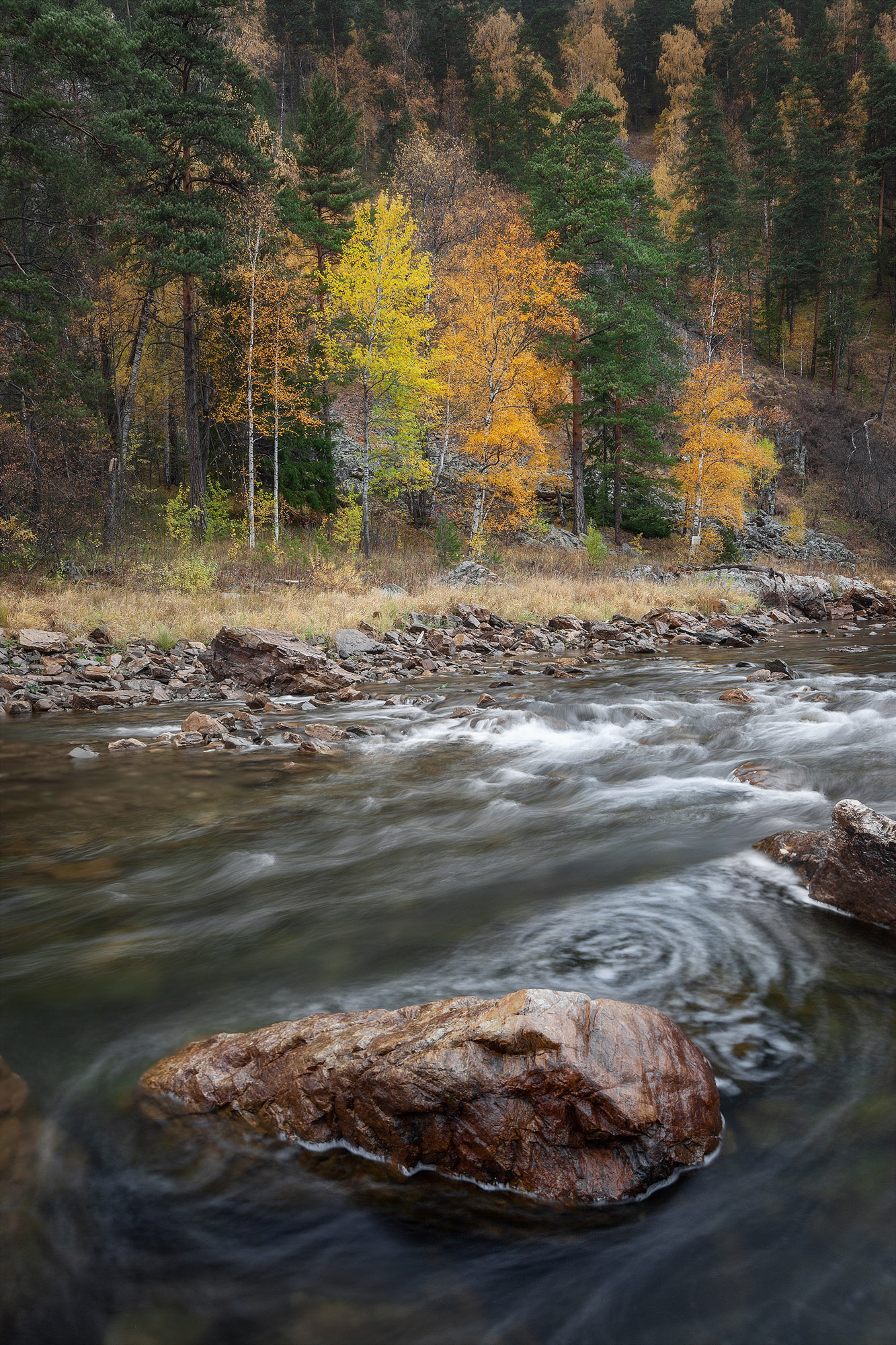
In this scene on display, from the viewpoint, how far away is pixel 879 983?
10.4 ft

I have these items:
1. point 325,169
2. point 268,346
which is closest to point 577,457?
point 268,346

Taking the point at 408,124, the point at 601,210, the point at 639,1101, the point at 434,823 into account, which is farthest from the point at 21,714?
the point at 408,124

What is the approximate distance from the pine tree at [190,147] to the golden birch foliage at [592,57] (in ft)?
189

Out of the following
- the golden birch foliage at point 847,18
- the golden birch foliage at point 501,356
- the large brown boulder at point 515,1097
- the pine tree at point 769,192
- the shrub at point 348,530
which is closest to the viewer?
the large brown boulder at point 515,1097

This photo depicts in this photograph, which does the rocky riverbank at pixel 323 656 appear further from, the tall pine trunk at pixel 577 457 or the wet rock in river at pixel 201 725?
the tall pine trunk at pixel 577 457

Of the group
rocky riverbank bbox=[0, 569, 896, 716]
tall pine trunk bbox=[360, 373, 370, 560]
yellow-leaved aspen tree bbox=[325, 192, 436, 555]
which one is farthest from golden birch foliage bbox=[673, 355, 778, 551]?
tall pine trunk bbox=[360, 373, 370, 560]

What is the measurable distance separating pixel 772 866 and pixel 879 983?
122 cm

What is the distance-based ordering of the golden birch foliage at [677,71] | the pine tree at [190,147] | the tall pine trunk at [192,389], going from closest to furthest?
1. the pine tree at [190,147]
2. the tall pine trunk at [192,389]
3. the golden birch foliage at [677,71]

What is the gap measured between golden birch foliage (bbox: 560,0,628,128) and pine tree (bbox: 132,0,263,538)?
57513 mm

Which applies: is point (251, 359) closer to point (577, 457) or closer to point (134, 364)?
point (134, 364)

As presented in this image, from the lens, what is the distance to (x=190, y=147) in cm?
1936

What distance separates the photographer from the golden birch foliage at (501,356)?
22.0 metres

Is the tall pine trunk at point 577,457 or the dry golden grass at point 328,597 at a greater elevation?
the tall pine trunk at point 577,457

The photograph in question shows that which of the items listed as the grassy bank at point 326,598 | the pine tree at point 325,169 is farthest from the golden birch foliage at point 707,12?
the grassy bank at point 326,598
